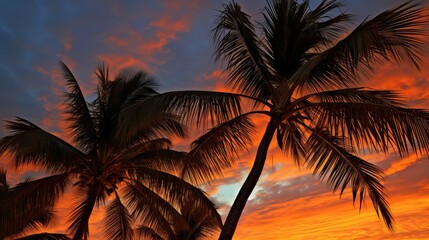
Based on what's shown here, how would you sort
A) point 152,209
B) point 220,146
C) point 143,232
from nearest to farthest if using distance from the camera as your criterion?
1. point 220,146
2. point 152,209
3. point 143,232

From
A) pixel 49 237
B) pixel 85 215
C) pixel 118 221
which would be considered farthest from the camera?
pixel 118 221

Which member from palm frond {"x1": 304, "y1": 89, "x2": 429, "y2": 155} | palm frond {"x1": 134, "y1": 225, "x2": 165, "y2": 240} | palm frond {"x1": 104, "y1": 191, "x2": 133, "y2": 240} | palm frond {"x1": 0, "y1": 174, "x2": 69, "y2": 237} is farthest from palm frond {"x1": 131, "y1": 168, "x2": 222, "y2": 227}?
palm frond {"x1": 134, "y1": 225, "x2": 165, "y2": 240}

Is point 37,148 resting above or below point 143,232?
above

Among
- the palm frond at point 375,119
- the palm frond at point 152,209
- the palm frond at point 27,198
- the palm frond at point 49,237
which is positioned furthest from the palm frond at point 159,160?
the palm frond at point 375,119

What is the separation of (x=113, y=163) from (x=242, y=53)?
7.32 m

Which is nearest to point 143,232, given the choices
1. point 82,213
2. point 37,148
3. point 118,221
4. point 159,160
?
point 118,221

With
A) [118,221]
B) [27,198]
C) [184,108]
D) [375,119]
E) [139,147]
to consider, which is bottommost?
[118,221]

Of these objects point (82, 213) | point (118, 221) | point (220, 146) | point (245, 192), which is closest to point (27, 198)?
point (82, 213)

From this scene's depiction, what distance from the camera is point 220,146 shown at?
11.1m

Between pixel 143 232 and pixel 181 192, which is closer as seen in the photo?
pixel 181 192

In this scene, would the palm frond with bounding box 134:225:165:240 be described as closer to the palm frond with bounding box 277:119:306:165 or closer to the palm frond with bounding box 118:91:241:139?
the palm frond with bounding box 277:119:306:165

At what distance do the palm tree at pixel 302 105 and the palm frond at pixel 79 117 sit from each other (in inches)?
225

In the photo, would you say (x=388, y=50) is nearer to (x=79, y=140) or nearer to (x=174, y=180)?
(x=174, y=180)

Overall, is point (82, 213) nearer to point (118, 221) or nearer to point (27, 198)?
point (118, 221)
